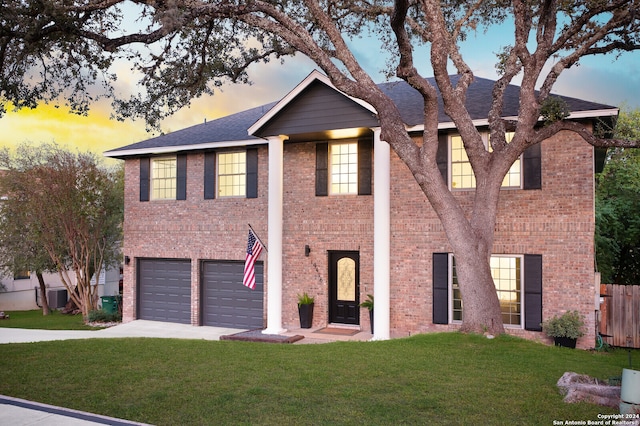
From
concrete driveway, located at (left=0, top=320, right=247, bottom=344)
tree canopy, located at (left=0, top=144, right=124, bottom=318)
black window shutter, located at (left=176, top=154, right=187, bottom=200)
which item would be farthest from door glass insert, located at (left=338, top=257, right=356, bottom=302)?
tree canopy, located at (left=0, top=144, right=124, bottom=318)

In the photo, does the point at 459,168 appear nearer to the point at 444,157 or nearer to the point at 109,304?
the point at 444,157

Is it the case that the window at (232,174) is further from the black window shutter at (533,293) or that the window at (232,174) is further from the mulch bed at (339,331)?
the black window shutter at (533,293)

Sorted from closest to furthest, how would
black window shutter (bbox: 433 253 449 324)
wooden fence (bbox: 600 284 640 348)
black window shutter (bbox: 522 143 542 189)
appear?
black window shutter (bbox: 522 143 542 189) → black window shutter (bbox: 433 253 449 324) → wooden fence (bbox: 600 284 640 348)

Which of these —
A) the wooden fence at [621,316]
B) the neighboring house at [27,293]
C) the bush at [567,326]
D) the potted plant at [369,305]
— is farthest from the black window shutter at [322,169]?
the neighboring house at [27,293]

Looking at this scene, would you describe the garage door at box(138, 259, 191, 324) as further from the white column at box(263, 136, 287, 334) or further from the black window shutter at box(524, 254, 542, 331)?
the black window shutter at box(524, 254, 542, 331)

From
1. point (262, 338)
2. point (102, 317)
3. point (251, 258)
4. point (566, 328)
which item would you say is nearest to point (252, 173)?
point (251, 258)

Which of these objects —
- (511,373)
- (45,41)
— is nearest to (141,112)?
(45,41)

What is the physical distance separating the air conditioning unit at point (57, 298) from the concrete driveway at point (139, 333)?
12315mm

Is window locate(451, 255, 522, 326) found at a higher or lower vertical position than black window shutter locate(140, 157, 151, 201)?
lower

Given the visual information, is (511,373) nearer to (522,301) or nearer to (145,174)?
(522,301)

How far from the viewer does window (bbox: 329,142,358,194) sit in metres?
16.2

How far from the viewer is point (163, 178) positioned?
19125 mm

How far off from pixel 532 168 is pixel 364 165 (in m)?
4.54

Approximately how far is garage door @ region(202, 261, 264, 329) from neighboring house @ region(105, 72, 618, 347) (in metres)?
0.04
